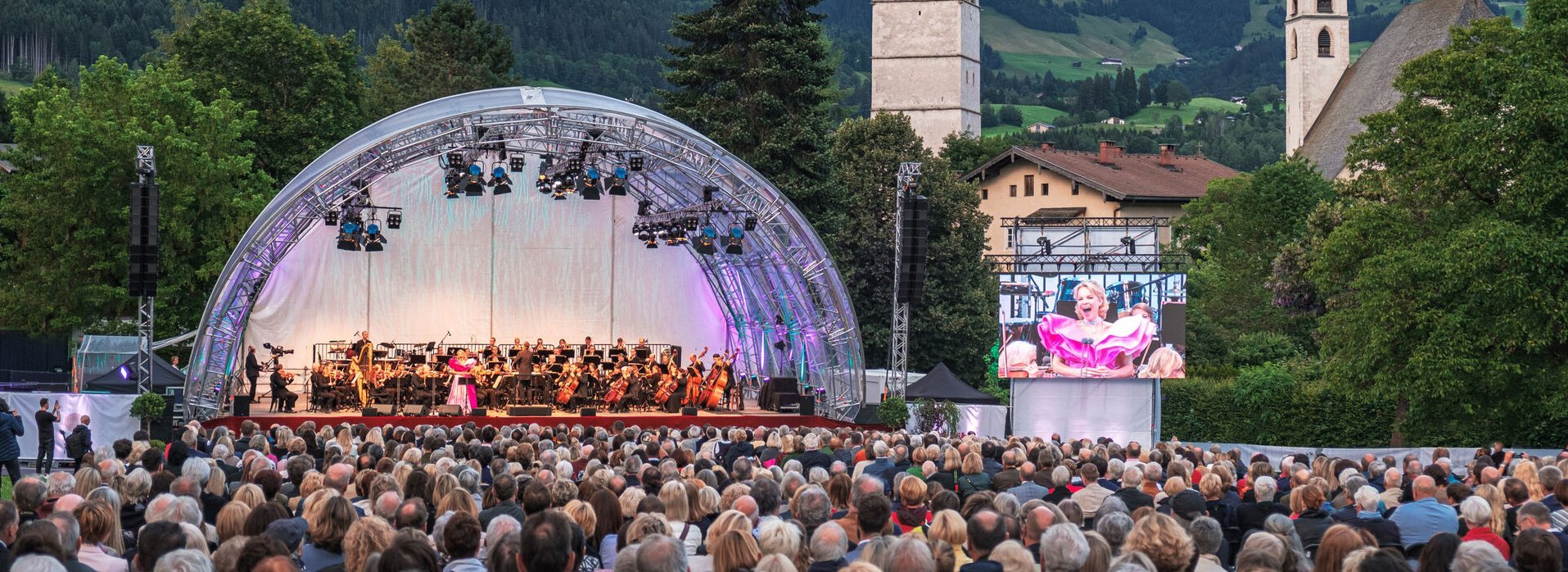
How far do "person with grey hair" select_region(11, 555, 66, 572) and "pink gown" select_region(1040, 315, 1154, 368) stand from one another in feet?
74.5

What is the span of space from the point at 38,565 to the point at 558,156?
20.8 m

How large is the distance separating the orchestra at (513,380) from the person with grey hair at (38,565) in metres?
19.7

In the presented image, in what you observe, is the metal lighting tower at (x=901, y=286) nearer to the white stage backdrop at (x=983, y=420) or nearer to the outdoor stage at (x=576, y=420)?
the outdoor stage at (x=576, y=420)

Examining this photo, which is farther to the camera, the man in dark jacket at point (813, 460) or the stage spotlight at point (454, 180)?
the stage spotlight at point (454, 180)

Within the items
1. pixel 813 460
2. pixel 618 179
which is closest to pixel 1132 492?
pixel 813 460

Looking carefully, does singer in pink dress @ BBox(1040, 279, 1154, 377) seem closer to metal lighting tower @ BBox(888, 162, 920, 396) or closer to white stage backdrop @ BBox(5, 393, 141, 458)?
metal lighting tower @ BBox(888, 162, 920, 396)

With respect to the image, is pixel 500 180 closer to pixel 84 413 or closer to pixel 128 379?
pixel 84 413

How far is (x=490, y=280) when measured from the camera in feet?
102

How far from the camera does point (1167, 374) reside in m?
27.3

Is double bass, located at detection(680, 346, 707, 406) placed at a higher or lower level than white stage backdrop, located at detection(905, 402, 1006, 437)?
higher

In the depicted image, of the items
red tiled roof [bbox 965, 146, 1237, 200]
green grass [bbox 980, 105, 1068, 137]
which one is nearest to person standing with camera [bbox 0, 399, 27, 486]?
red tiled roof [bbox 965, 146, 1237, 200]

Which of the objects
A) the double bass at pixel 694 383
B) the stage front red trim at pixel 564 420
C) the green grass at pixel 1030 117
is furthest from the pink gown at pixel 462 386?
→ the green grass at pixel 1030 117

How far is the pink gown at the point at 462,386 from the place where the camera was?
2622cm

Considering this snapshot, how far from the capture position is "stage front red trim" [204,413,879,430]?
2352cm
